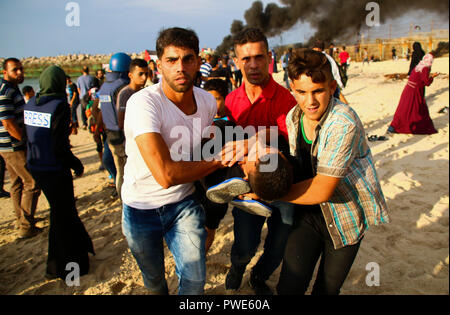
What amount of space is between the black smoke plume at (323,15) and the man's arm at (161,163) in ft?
150

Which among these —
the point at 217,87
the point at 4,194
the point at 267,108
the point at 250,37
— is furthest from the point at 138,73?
the point at 4,194

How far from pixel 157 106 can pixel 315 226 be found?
139 cm

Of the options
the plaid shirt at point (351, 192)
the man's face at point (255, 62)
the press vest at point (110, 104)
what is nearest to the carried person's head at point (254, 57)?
the man's face at point (255, 62)

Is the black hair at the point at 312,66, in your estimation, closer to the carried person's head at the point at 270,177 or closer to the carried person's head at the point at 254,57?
the carried person's head at the point at 270,177

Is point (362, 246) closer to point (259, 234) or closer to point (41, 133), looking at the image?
point (259, 234)

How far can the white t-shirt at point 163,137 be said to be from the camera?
1827mm

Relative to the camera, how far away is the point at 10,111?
3.43m

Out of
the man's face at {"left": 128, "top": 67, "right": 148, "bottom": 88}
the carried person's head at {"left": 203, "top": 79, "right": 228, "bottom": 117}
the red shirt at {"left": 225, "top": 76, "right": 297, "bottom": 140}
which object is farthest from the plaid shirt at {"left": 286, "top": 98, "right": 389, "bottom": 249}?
the man's face at {"left": 128, "top": 67, "right": 148, "bottom": 88}

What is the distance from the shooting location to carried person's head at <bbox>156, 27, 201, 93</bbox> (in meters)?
1.93

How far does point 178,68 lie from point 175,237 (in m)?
1.21

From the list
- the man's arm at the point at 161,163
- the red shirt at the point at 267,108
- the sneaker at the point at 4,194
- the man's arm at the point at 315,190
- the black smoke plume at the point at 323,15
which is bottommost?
the sneaker at the point at 4,194

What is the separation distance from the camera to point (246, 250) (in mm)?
2482

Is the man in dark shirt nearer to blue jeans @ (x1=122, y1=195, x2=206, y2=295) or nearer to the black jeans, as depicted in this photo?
blue jeans @ (x1=122, y1=195, x2=206, y2=295)

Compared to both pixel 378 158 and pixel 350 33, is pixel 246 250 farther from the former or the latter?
pixel 350 33
